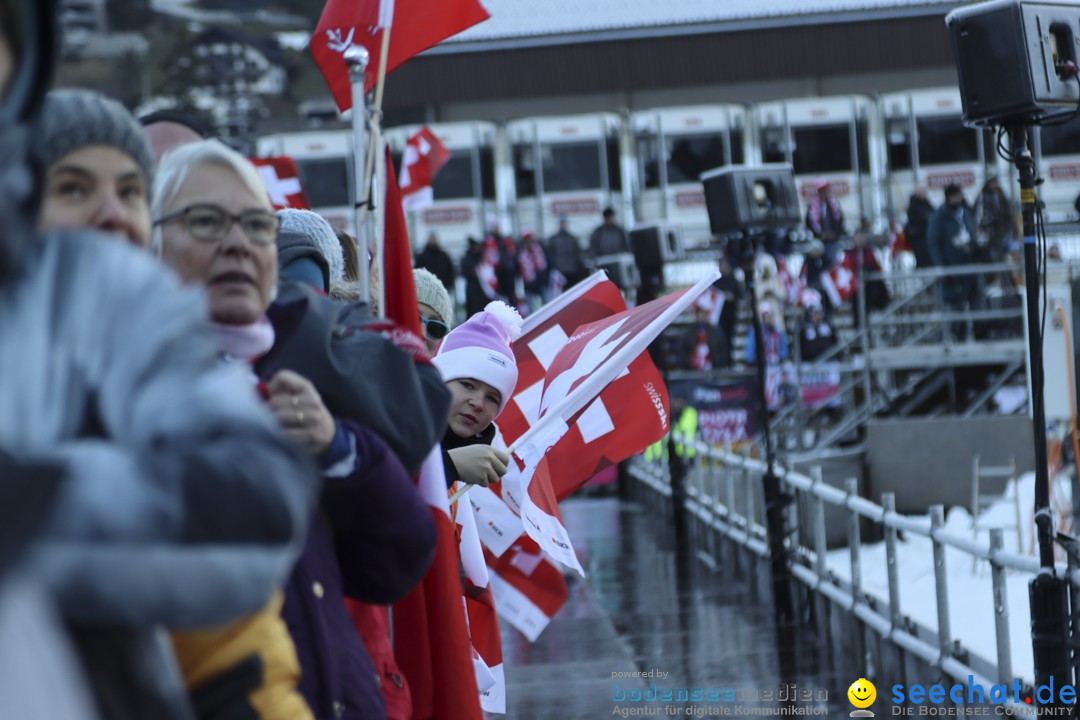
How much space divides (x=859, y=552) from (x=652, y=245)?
8561 mm

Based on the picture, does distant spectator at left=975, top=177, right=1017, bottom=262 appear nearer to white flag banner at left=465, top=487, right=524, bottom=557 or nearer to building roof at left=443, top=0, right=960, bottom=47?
white flag banner at left=465, top=487, right=524, bottom=557

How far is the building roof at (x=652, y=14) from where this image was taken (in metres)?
41.1

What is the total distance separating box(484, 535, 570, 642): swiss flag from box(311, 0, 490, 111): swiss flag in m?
1.44

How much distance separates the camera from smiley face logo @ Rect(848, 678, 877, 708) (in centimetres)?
785

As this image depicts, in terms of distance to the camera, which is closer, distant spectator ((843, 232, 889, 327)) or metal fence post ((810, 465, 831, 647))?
metal fence post ((810, 465, 831, 647))

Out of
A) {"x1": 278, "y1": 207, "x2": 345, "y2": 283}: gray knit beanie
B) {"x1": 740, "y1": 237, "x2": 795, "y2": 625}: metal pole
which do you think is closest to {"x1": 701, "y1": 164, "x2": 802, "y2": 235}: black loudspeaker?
{"x1": 740, "y1": 237, "x2": 795, "y2": 625}: metal pole

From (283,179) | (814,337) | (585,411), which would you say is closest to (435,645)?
(585,411)

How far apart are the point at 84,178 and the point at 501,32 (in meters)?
40.3

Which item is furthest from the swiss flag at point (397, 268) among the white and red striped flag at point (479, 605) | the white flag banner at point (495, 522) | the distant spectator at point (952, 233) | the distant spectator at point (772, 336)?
the distant spectator at point (772, 336)

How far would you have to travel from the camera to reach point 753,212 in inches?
476

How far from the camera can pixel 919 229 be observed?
79.4 feet

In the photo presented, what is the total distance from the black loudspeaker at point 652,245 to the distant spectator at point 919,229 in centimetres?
693

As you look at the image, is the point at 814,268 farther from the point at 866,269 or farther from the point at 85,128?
the point at 85,128

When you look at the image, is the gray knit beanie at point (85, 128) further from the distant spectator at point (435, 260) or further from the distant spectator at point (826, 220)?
the distant spectator at point (826, 220)
